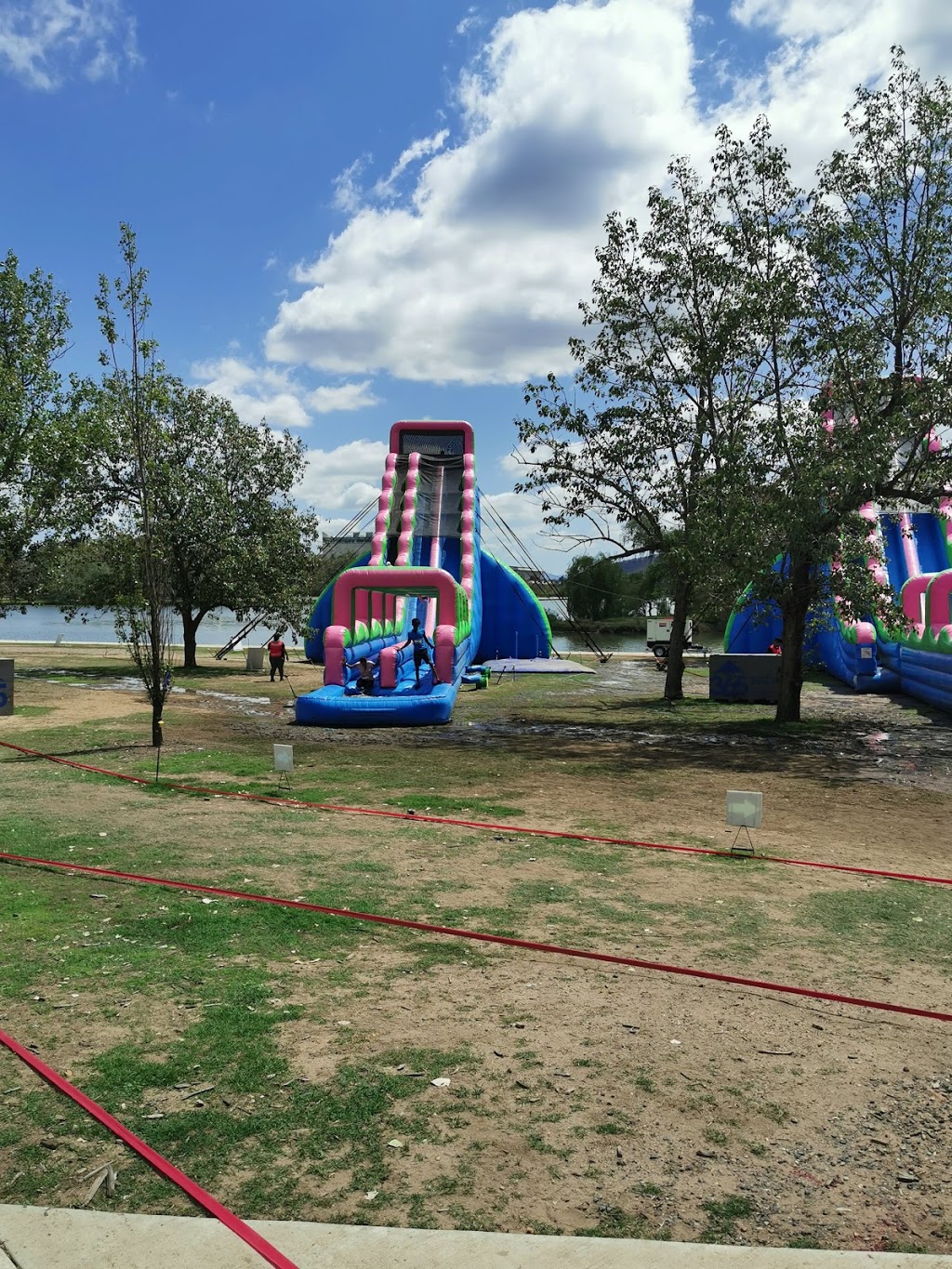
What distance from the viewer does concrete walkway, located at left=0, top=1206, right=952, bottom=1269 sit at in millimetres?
3172

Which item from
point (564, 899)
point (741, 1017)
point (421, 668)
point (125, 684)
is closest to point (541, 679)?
point (421, 668)

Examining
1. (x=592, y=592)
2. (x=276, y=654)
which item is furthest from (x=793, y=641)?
(x=592, y=592)

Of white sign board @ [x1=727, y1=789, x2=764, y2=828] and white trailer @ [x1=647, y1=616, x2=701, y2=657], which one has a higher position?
white trailer @ [x1=647, y1=616, x2=701, y2=657]

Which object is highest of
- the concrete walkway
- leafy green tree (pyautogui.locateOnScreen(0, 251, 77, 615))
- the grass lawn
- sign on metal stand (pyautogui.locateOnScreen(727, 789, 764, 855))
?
leafy green tree (pyautogui.locateOnScreen(0, 251, 77, 615))

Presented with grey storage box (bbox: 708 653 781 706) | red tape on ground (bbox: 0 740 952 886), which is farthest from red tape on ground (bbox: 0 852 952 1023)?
grey storage box (bbox: 708 653 781 706)

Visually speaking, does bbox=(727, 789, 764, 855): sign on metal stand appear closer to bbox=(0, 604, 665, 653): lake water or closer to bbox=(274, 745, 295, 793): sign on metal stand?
bbox=(274, 745, 295, 793): sign on metal stand

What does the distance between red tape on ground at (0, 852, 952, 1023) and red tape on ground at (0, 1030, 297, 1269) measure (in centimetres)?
251

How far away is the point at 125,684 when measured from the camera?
27.1 metres

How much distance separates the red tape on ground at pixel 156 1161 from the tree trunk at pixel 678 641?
841 inches

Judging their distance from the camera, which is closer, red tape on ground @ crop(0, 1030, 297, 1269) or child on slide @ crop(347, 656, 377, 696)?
red tape on ground @ crop(0, 1030, 297, 1269)

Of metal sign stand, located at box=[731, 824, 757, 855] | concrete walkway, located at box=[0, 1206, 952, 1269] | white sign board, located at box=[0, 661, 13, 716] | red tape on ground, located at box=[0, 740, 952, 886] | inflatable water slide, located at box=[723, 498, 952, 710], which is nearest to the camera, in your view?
concrete walkway, located at box=[0, 1206, 952, 1269]

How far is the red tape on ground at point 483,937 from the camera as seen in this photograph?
5.59 metres

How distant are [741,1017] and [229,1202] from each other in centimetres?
298

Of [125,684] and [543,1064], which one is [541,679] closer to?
[125,684]
